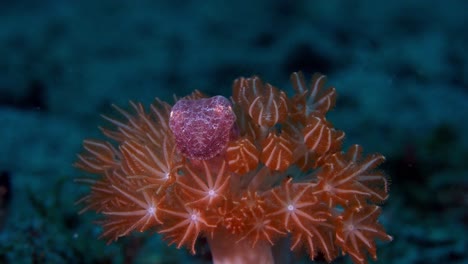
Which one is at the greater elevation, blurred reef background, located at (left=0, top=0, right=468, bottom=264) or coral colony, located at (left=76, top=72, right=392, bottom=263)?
blurred reef background, located at (left=0, top=0, right=468, bottom=264)

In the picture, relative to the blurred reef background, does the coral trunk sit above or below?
below

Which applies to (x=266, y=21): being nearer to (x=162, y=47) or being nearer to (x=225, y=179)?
(x=162, y=47)

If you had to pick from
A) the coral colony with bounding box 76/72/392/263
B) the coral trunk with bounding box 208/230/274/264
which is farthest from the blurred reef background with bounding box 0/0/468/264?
the coral colony with bounding box 76/72/392/263

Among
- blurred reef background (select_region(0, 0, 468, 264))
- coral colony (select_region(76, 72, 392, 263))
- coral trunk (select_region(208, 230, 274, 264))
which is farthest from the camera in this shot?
blurred reef background (select_region(0, 0, 468, 264))

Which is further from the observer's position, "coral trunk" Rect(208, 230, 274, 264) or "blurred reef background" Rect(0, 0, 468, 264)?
"blurred reef background" Rect(0, 0, 468, 264)

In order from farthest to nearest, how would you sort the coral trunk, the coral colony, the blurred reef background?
the blurred reef background
the coral trunk
the coral colony

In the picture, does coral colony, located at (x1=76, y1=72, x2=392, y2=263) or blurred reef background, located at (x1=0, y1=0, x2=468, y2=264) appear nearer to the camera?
coral colony, located at (x1=76, y1=72, x2=392, y2=263)

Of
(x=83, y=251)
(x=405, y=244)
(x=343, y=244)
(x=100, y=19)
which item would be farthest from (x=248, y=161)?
(x=100, y=19)

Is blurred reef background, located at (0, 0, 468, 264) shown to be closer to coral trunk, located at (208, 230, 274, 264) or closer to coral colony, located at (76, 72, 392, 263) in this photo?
coral trunk, located at (208, 230, 274, 264)

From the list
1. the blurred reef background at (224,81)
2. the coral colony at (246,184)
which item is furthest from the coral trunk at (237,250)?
the blurred reef background at (224,81)
